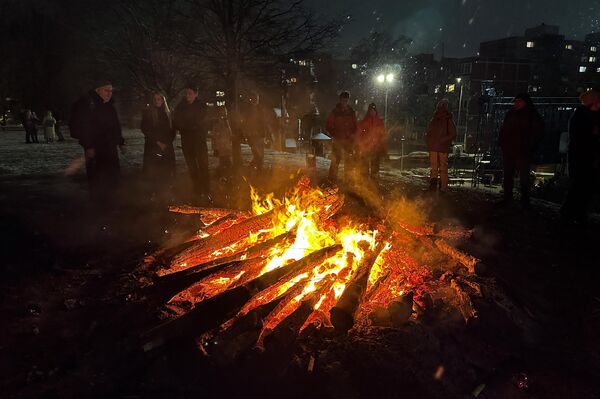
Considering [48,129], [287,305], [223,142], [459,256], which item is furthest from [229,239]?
[48,129]

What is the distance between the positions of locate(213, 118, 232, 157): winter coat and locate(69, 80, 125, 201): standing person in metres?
3.34

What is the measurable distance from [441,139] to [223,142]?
18.1 ft

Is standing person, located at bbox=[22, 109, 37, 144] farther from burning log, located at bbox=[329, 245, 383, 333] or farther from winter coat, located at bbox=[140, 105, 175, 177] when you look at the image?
burning log, located at bbox=[329, 245, 383, 333]

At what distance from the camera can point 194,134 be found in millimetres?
8359

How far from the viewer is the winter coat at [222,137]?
35.7ft

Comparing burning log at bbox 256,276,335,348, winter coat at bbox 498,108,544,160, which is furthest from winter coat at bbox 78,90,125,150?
winter coat at bbox 498,108,544,160

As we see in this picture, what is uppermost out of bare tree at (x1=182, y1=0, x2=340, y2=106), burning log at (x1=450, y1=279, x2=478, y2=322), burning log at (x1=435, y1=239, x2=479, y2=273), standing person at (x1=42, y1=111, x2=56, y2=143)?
bare tree at (x1=182, y1=0, x2=340, y2=106)

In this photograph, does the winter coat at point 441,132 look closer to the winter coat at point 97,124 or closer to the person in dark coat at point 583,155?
the person in dark coat at point 583,155

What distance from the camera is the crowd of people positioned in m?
7.14

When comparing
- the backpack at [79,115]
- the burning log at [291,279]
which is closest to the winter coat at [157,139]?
the backpack at [79,115]

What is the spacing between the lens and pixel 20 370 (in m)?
3.20

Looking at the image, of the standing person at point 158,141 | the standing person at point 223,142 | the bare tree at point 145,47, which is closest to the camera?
the standing person at point 158,141

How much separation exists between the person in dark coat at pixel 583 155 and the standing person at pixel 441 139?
2509 mm

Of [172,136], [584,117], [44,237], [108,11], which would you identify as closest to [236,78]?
[172,136]
